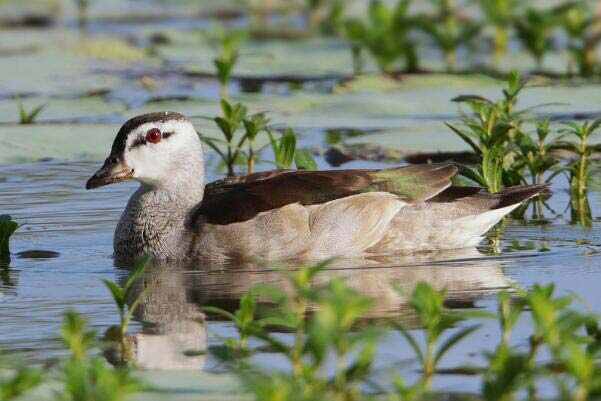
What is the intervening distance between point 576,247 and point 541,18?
6.38 m

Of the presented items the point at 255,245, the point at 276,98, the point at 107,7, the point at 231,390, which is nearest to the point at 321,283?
the point at 255,245

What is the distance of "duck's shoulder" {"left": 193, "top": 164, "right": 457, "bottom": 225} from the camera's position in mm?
8750

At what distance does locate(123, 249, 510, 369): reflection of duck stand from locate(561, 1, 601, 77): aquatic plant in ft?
19.9

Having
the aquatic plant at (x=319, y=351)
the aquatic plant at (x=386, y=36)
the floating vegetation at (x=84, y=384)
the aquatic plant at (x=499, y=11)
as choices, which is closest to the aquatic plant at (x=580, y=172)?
the aquatic plant at (x=319, y=351)

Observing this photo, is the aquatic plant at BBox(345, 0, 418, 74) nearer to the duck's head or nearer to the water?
the water

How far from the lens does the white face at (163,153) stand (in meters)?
9.12

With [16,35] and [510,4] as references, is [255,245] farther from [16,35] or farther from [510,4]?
[16,35]

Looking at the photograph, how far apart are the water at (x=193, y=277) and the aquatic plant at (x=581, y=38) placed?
14.0 ft

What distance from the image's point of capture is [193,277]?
8430 mm

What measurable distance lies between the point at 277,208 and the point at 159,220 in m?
0.76

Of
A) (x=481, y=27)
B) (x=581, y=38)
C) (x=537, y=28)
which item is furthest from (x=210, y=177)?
(x=581, y=38)

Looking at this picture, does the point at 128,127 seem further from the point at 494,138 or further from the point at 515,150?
the point at 515,150

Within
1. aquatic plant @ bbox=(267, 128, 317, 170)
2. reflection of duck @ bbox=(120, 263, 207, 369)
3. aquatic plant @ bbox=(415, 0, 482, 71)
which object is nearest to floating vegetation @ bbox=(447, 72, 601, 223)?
aquatic plant @ bbox=(267, 128, 317, 170)

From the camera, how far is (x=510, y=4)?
51.3 feet
